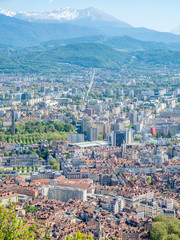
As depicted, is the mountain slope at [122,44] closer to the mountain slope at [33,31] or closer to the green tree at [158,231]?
the mountain slope at [33,31]

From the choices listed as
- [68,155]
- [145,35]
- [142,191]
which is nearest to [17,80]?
[68,155]

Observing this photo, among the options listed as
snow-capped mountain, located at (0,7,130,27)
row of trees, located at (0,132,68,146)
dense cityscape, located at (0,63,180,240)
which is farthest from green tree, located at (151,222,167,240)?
snow-capped mountain, located at (0,7,130,27)

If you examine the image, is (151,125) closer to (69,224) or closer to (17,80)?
(69,224)

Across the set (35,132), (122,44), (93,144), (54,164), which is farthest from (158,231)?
(122,44)

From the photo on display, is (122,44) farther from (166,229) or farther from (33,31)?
(166,229)

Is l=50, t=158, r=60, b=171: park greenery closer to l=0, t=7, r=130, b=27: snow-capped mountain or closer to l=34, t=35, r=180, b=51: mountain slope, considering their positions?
l=34, t=35, r=180, b=51: mountain slope

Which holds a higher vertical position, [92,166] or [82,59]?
[82,59]
